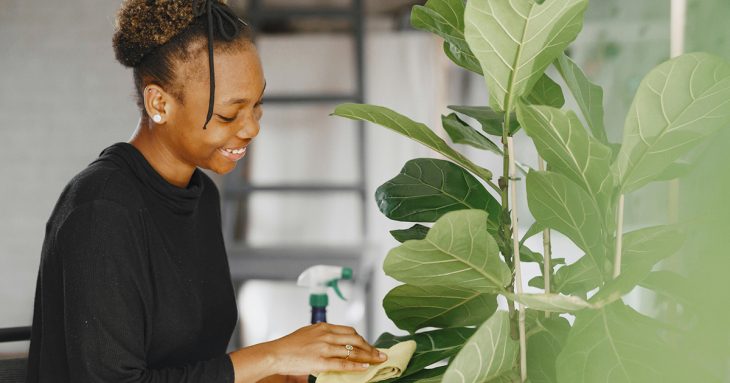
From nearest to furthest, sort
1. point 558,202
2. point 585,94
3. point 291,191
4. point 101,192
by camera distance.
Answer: point 558,202
point 585,94
point 101,192
point 291,191

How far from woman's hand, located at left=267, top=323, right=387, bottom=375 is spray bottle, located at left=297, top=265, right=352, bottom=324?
329mm

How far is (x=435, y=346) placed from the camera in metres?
0.92

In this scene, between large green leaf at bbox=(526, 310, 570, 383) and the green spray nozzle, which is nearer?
large green leaf at bbox=(526, 310, 570, 383)

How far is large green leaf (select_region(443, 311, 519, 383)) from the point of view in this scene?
630mm

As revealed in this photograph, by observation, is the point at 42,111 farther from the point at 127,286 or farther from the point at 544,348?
the point at 544,348

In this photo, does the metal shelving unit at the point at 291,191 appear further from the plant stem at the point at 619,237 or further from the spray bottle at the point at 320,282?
the plant stem at the point at 619,237

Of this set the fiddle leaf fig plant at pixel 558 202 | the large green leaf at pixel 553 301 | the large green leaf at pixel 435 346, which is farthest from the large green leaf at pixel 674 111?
the large green leaf at pixel 435 346

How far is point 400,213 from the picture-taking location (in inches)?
36.4

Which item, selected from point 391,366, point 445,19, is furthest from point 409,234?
point 445,19

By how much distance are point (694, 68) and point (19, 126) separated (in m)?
3.24

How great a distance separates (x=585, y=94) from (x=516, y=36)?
0.63 feet

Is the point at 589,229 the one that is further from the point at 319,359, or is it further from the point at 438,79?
the point at 438,79

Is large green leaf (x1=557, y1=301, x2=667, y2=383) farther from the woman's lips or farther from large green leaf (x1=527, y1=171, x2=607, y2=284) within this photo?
the woman's lips

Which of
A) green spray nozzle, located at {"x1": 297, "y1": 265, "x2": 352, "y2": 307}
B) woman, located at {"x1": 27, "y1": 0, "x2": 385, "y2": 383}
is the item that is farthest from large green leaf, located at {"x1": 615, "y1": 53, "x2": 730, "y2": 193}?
green spray nozzle, located at {"x1": 297, "y1": 265, "x2": 352, "y2": 307}
